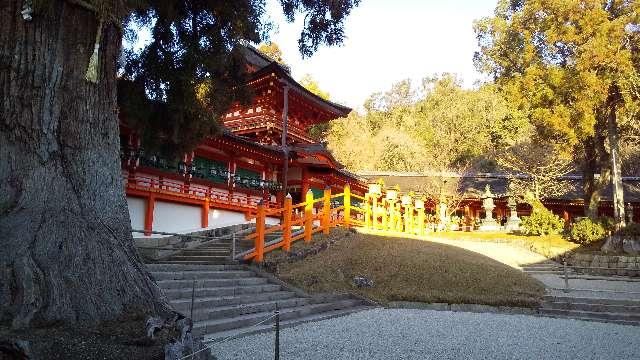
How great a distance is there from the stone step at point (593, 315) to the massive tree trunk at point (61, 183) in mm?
8357

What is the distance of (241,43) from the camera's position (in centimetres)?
834

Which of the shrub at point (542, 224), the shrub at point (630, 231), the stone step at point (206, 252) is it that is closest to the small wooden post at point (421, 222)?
the shrub at point (542, 224)

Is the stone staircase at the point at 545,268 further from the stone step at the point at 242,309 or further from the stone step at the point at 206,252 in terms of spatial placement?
the stone step at the point at 206,252

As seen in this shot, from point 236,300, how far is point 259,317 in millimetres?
752

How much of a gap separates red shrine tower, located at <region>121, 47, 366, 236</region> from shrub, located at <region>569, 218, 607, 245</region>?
35.4 feet

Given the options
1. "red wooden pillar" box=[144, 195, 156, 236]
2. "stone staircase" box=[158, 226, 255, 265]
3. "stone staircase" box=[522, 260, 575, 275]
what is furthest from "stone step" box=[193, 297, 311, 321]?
"stone staircase" box=[522, 260, 575, 275]

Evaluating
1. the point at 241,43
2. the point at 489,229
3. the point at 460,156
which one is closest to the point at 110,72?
the point at 241,43

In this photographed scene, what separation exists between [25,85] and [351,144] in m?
37.7

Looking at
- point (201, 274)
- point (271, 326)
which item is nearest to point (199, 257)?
point (201, 274)

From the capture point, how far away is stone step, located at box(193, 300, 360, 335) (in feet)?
19.5

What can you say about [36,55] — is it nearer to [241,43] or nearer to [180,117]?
[180,117]

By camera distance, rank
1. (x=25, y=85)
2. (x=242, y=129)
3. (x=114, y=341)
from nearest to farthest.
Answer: (x=114, y=341) → (x=25, y=85) → (x=242, y=129)

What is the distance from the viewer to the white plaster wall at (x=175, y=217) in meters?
14.4

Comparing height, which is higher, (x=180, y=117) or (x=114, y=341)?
(x=180, y=117)
